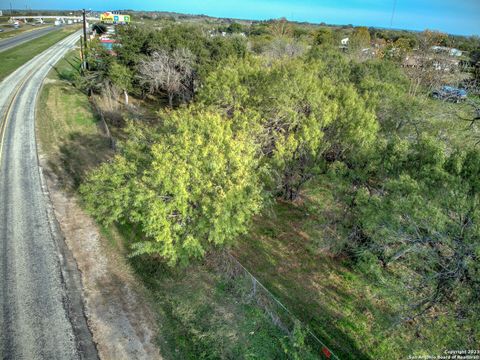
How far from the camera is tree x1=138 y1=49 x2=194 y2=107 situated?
132ft

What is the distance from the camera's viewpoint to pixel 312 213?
80.6 ft

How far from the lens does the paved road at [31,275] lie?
13.4 meters

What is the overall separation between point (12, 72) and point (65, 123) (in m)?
22.6

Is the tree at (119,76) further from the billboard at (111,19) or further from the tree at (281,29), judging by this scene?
the billboard at (111,19)

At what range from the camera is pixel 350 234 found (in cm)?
1820

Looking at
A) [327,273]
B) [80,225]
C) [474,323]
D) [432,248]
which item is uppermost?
[432,248]

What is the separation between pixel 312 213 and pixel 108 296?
14.7 metres

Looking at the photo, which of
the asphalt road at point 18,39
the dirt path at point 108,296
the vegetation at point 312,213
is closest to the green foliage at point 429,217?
the vegetation at point 312,213

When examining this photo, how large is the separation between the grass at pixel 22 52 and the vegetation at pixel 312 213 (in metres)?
42.3

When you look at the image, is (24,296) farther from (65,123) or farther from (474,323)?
(65,123)

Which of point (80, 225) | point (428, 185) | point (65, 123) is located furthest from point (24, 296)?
point (65, 123)

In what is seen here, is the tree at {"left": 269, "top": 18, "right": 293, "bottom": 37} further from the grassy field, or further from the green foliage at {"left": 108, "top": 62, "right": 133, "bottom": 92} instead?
the grassy field

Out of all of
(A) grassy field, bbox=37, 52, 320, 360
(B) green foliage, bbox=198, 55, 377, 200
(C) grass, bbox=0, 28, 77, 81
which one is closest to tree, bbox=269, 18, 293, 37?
(C) grass, bbox=0, 28, 77, 81

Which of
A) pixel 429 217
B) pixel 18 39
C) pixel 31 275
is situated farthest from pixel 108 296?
pixel 18 39
